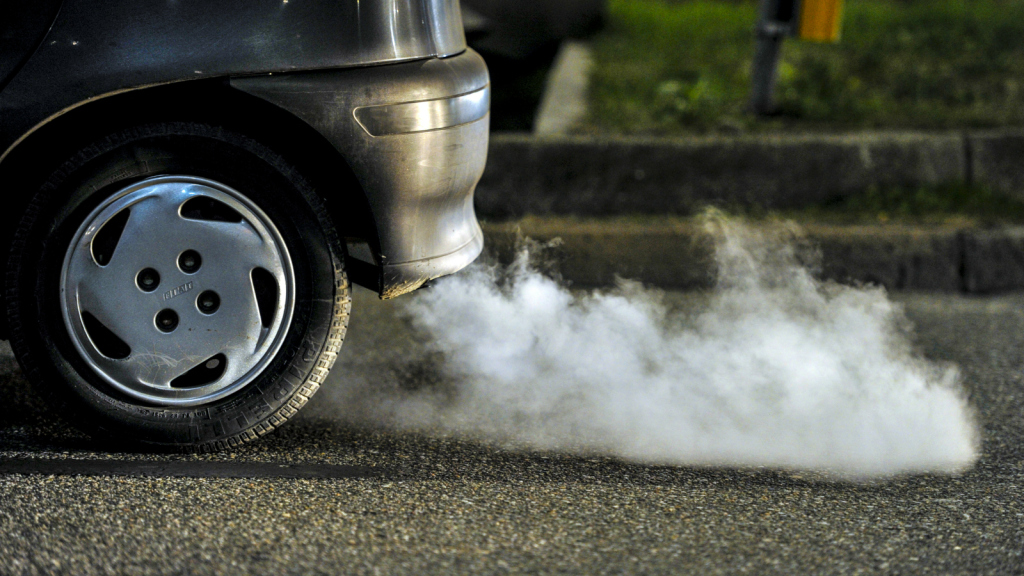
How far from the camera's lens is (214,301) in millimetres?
2576

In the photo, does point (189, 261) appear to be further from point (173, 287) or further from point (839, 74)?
point (839, 74)

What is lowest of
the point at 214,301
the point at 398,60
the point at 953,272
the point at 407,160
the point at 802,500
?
the point at 953,272

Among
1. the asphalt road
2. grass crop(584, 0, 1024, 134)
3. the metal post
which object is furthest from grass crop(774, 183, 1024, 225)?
the asphalt road

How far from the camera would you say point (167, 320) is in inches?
101

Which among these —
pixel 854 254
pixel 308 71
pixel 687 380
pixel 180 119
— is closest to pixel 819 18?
pixel 854 254

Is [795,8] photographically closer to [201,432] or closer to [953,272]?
[953,272]

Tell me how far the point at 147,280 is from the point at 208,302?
0.54 ft

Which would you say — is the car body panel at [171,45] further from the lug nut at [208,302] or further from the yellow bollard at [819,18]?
the yellow bollard at [819,18]

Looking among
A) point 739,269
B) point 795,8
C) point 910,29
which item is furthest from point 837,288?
point 910,29

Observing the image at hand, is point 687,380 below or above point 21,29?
below

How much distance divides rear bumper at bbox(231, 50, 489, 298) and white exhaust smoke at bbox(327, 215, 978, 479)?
57 cm

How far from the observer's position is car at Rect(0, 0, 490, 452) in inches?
97.0

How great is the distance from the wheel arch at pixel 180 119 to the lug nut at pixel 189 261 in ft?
1.16

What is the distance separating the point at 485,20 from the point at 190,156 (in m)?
3.93
